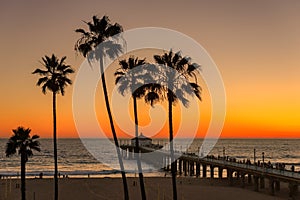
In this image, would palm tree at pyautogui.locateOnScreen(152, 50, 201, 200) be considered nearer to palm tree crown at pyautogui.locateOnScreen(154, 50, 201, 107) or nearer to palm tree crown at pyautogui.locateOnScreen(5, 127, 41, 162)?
palm tree crown at pyautogui.locateOnScreen(154, 50, 201, 107)

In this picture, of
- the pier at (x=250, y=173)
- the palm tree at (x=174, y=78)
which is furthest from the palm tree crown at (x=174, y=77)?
the pier at (x=250, y=173)

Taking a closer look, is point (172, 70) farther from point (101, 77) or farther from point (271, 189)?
point (271, 189)

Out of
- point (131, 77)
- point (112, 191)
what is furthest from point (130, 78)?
point (112, 191)

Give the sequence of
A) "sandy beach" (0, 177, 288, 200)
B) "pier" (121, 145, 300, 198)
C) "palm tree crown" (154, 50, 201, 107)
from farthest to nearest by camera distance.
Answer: "sandy beach" (0, 177, 288, 200), "pier" (121, 145, 300, 198), "palm tree crown" (154, 50, 201, 107)

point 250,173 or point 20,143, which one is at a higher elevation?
point 20,143

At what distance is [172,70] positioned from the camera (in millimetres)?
28297

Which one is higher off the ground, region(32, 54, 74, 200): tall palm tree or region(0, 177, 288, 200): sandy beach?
region(32, 54, 74, 200): tall palm tree

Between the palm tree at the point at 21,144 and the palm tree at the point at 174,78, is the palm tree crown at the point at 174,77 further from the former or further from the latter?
the palm tree at the point at 21,144

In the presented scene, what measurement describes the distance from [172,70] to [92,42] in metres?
5.48

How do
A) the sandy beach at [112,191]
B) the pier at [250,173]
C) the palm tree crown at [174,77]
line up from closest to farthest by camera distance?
the palm tree crown at [174,77] → the pier at [250,173] → the sandy beach at [112,191]

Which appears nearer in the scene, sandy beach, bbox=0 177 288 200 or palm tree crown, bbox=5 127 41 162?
palm tree crown, bbox=5 127 41 162

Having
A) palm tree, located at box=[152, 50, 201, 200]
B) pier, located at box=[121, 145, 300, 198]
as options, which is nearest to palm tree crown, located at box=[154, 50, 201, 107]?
palm tree, located at box=[152, 50, 201, 200]

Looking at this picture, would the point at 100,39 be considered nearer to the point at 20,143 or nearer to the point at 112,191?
the point at 20,143

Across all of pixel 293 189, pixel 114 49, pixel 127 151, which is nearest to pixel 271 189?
pixel 293 189
